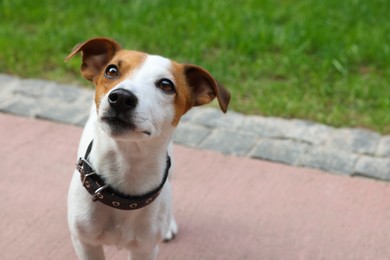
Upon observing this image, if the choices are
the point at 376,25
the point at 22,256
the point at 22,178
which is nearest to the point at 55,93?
the point at 22,178

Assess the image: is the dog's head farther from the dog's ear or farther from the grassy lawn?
the grassy lawn

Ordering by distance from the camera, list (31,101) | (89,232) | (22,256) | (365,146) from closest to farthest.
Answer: (89,232)
(22,256)
(365,146)
(31,101)

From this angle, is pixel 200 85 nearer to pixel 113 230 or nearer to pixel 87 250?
pixel 113 230

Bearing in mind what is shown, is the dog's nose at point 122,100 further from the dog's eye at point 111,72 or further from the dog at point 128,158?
the dog's eye at point 111,72

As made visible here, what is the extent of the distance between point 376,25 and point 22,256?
15.6ft

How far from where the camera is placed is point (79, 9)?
710 cm

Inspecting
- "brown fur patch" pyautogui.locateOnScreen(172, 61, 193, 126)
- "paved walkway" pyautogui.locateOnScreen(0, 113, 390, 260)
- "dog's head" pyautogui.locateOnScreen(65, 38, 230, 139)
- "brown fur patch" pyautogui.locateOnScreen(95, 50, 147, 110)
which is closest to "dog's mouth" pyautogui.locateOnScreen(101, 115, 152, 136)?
"dog's head" pyautogui.locateOnScreen(65, 38, 230, 139)

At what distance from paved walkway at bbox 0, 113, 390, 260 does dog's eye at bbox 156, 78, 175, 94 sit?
121 cm

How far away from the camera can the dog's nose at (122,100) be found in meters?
2.55

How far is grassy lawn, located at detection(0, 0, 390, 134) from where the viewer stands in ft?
17.9

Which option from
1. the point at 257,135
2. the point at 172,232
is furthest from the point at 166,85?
Result: the point at 257,135

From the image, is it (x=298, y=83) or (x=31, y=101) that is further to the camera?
(x=298, y=83)

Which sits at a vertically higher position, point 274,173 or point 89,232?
point 89,232

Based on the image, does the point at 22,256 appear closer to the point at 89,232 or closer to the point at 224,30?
the point at 89,232
